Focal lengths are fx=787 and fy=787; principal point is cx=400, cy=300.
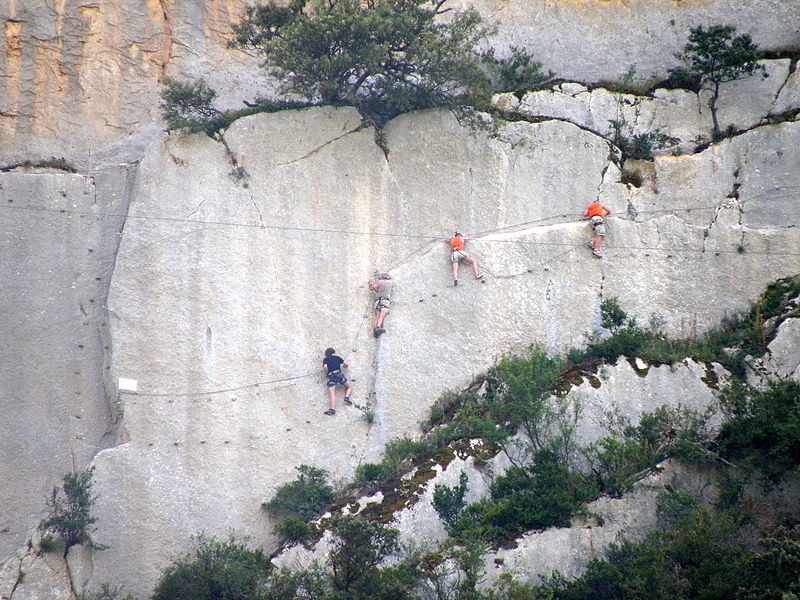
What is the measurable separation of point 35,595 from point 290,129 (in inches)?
515

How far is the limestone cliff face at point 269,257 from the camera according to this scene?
719 inches

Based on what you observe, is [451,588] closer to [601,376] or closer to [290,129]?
[601,376]

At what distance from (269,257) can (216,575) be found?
333 inches

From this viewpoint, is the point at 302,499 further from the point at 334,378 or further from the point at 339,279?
the point at 339,279

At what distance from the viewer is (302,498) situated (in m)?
17.7

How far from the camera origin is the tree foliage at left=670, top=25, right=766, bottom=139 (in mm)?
22688

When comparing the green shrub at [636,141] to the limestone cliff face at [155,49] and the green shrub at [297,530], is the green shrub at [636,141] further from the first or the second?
the green shrub at [297,530]

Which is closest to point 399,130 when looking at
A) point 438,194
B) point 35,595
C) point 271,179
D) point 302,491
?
point 438,194

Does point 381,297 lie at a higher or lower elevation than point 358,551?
higher

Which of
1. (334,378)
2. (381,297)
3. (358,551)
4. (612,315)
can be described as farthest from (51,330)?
(612,315)

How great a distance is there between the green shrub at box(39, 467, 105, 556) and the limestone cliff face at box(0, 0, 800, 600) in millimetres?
267

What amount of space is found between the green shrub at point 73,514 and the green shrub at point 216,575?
2.05 m

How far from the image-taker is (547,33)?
2500cm

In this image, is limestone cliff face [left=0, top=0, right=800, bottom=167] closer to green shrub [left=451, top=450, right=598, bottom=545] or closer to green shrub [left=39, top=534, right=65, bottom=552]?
green shrub [left=39, top=534, right=65, bottom=552]
